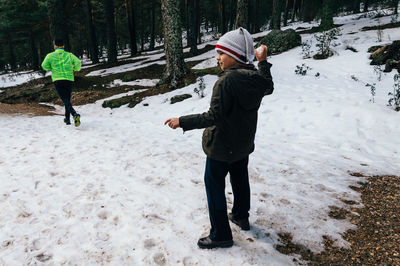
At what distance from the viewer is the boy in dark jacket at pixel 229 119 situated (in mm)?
2090

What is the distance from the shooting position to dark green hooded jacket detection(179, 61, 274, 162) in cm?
207

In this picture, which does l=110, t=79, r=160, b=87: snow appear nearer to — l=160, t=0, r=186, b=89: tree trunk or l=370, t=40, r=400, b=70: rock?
l=160, t=0, r=186, b=89: tree trunk

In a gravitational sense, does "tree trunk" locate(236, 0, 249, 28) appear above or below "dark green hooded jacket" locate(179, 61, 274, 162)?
above

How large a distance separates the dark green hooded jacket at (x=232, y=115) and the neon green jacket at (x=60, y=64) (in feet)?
19.9

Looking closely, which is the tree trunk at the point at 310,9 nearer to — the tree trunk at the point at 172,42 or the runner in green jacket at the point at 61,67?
the tree trunk at the point at 172,42

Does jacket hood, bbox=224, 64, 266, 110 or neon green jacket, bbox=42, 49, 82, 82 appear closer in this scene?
jacket hood, bbox=224, 64, 266, 110

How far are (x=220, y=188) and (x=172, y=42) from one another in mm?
9584

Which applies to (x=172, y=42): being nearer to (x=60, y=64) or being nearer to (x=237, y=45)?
(x=60, y=64)

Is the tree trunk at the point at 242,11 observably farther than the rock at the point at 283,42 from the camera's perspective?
No

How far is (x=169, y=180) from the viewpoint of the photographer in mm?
4164

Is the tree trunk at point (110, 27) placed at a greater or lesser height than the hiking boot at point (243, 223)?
greater

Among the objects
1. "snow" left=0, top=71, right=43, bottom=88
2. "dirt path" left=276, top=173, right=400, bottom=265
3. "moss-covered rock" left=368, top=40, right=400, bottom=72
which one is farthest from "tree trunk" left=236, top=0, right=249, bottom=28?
"snow" left=0, top=71, right=43, bottom=88

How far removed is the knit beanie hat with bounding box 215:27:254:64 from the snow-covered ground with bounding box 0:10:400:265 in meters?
2.02

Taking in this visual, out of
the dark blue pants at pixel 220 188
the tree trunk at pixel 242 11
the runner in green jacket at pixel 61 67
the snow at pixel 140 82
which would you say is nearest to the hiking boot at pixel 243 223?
the dark blue pants at pixel 220 188
